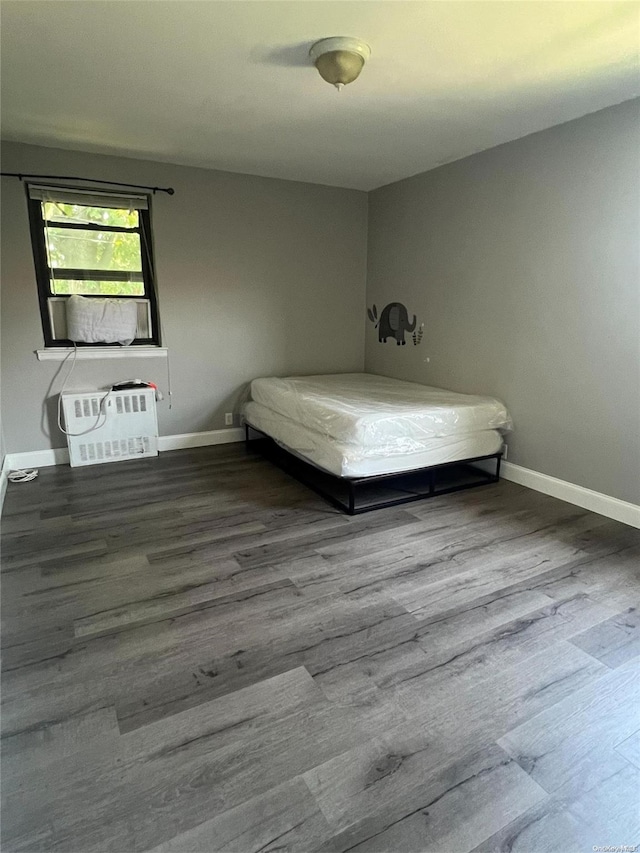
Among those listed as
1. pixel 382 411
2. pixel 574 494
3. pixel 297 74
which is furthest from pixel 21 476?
pixel 574 494

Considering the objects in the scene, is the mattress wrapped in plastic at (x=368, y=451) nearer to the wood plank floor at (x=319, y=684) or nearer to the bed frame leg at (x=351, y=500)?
the bed frame leg at (x=351, y=500)

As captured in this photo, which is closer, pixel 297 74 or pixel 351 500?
pixel 297 74

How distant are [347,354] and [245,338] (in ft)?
3.80

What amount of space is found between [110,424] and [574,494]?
3.54 meters

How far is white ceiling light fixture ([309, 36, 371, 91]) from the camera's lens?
214 centimetres

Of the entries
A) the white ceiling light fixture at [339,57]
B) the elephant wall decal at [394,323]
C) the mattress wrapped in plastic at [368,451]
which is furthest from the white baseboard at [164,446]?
the white ceiling light fixture at [339,57]

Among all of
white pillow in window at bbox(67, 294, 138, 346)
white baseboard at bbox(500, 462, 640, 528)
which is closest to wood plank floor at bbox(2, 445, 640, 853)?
white baseboard at bbox(500, 462, 640, 528)

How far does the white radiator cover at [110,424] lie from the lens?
383 cm

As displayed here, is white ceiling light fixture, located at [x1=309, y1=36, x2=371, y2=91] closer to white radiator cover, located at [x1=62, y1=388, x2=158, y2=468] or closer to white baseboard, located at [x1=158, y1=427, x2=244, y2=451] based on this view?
white radiator cover, located at [x1=62, y1=388, x2=158, y2=468]

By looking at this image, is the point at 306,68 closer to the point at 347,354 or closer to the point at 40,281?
the point at 40,281

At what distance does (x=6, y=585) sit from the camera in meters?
2.29

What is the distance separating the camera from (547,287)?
326 centimetres

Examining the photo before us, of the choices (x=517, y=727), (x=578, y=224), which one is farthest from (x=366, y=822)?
(x=578, y=224)

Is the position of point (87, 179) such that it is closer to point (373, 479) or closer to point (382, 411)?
point (382, 411)
